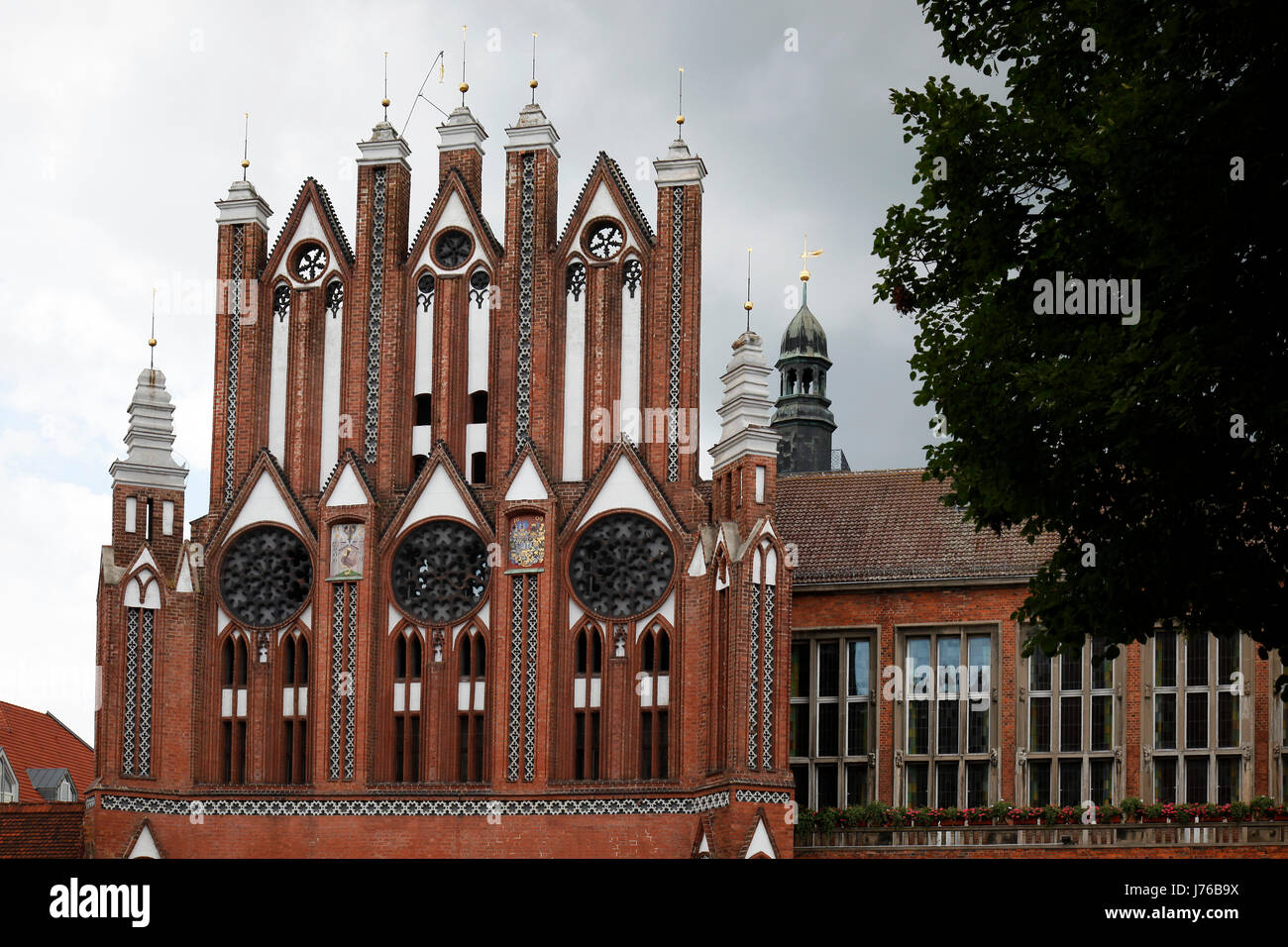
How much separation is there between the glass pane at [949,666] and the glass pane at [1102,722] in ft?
9.06

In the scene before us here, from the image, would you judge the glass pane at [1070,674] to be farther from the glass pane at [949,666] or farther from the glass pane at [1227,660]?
the glass pane at [1227,660]

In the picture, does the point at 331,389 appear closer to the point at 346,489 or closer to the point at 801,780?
the point at 346,489

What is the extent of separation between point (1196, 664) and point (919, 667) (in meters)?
5.52

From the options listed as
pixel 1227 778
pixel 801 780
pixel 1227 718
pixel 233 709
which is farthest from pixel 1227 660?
pixel 233 709

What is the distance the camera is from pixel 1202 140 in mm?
18078

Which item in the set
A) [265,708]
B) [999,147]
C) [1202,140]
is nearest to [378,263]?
[265,708]

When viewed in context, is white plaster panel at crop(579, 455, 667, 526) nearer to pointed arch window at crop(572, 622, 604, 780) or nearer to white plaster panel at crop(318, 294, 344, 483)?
pointed arch window at crop(572, 622, 604, 780)

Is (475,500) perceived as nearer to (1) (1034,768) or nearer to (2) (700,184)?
(2) (700,184)

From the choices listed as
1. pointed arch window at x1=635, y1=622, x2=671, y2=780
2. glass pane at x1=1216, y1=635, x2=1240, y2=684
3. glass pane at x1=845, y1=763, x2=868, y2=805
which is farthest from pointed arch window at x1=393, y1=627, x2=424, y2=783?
glass pane at x1=1216, y1=635, x2=1240, y2=684

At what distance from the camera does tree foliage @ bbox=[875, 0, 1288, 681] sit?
59.7 feet

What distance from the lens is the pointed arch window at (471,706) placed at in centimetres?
3831

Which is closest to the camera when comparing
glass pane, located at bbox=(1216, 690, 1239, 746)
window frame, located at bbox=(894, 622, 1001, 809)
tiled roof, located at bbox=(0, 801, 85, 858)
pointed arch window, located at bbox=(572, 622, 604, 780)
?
pointed arch window, located at bbox=(572, 622, 604, 780)

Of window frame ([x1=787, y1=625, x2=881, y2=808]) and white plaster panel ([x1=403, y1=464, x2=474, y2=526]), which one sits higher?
white plaster panel ([x1=403, y1=464, x2=474, y2=526])

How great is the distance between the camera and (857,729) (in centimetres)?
4022
